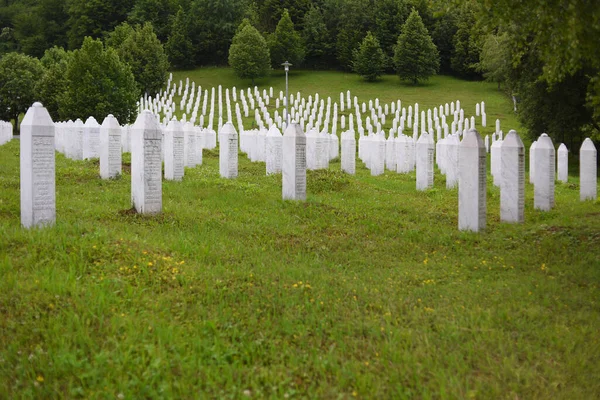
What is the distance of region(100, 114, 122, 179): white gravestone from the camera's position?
42.7 feet

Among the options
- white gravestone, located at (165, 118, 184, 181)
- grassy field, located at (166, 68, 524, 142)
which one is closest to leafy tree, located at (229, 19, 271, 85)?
grassy field, located at (166, 68, 524, 142)

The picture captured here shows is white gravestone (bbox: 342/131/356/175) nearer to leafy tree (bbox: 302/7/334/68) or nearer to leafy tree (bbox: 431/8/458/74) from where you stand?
leafy tree (bbox: 302/7/334/68)

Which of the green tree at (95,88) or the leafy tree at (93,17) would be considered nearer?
the green tree at (95,88)

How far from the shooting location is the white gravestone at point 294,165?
37.2ft

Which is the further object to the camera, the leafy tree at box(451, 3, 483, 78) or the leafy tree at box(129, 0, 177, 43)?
the leafy tree at box(129, 0, 177, 43)

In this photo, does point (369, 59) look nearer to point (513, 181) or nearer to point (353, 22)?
point (353, 22)

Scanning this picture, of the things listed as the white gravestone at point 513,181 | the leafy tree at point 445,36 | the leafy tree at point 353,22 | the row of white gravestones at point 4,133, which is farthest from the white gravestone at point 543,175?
the leafy tree at point 445,36

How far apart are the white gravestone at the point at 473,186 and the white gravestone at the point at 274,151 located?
7.69 metres

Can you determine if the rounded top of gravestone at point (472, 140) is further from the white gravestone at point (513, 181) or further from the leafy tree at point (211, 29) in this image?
the leafy tree at point (211, 29)

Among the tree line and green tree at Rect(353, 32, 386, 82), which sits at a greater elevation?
the tree line

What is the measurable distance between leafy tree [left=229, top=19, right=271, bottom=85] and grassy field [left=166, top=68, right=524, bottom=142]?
1.37 meters

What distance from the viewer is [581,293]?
611 cm

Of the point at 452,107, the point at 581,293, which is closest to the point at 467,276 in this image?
the point at 581,293

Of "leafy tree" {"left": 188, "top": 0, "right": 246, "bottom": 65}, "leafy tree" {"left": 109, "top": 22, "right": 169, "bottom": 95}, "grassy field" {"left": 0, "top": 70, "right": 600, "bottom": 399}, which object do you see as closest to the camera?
"grassy field" {"left": 0, "top": 70, "right": 600, "bottom": 399}
